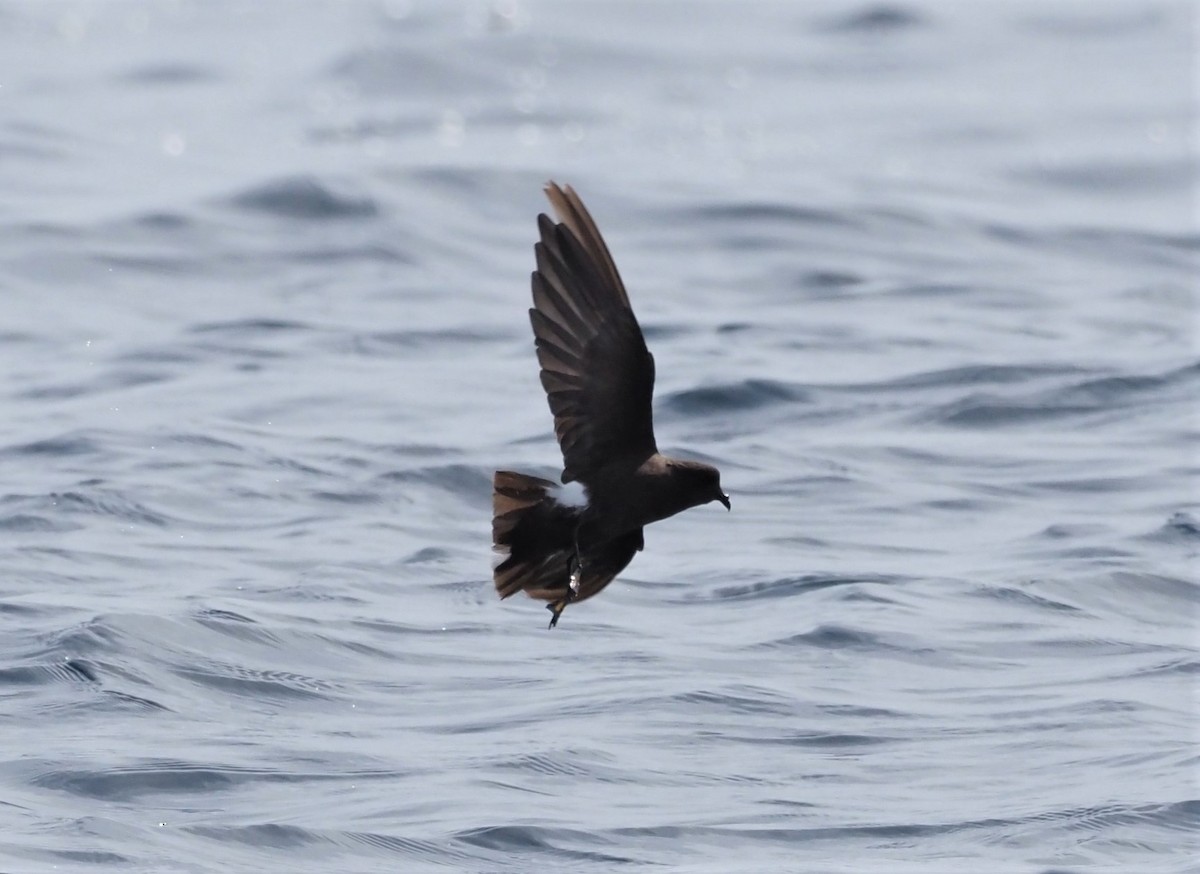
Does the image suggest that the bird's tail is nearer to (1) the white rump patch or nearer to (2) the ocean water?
(1) the white rump patch

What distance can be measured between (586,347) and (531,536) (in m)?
0.58

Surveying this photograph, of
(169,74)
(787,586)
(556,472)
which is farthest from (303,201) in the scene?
(787,586)

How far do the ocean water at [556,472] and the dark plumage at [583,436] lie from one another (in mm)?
1228

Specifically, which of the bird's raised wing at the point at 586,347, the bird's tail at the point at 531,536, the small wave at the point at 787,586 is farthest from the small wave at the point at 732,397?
the bird's raised wing at the point at 586,347

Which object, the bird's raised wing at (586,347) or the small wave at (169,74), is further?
the small wave at (169,74)

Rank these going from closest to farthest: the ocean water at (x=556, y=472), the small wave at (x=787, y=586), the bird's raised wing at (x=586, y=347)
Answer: the bird's raised wing at (x=586, y=347), the ocean water at (x=556, y=472), the small wave at (x=787, y=586)

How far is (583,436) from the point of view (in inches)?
255

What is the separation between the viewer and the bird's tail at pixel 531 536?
21.3ft

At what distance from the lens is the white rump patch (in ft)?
21.1

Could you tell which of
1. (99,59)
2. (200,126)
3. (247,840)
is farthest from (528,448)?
(99,59)

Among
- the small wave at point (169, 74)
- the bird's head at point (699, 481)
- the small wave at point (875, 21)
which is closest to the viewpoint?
the bird's head at point (699, 481)

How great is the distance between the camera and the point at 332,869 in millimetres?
7086

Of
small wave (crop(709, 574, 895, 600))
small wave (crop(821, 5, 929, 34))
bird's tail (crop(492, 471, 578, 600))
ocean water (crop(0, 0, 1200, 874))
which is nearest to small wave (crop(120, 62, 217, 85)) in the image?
ocean water (crop(0, 0, 1200, 874))

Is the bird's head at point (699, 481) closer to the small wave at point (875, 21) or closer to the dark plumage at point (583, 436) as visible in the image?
the dark plumage at point (583, 436)
